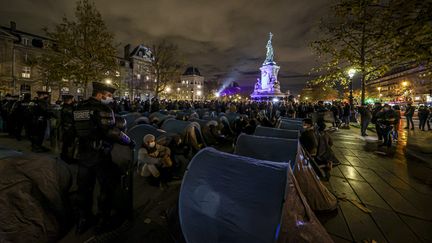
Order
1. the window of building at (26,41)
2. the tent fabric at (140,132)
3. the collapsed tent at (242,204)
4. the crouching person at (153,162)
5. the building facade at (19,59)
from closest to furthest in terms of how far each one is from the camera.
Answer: the collapsed tent at (242,204)
the crouching person at (153,162)
the tent fabric at (140,132)
the building facade at (19,59)
the window of building at (26,41)

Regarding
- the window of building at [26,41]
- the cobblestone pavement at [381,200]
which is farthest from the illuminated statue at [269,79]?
the window of building at [26,41]

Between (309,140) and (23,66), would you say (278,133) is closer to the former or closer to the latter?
(309,140)

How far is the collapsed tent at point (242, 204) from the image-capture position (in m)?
2.21

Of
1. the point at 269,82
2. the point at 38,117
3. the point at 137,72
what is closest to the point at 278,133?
the point at 38,117

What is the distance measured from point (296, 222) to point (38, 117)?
9.41 meters

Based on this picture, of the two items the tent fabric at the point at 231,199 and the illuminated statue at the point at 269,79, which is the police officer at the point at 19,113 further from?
the illuminated statue at the point at 269,79

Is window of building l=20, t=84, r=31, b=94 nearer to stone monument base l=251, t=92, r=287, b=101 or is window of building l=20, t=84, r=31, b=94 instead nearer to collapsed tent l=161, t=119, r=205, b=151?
collapsed tent l=161, t=119, r=205, b=151

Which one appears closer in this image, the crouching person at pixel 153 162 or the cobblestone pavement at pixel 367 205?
the cobblestone pavement at pixel 367 205

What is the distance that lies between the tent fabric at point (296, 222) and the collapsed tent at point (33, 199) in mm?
3501

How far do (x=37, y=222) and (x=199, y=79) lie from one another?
95025mm

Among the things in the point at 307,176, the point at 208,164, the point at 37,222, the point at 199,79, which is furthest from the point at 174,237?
the point at 199,79

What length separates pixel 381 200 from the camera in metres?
4.43

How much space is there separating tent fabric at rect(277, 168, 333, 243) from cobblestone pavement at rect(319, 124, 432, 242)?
1.02 metres

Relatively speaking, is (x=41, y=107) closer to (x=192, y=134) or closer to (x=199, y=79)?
(x=192, y=134)
